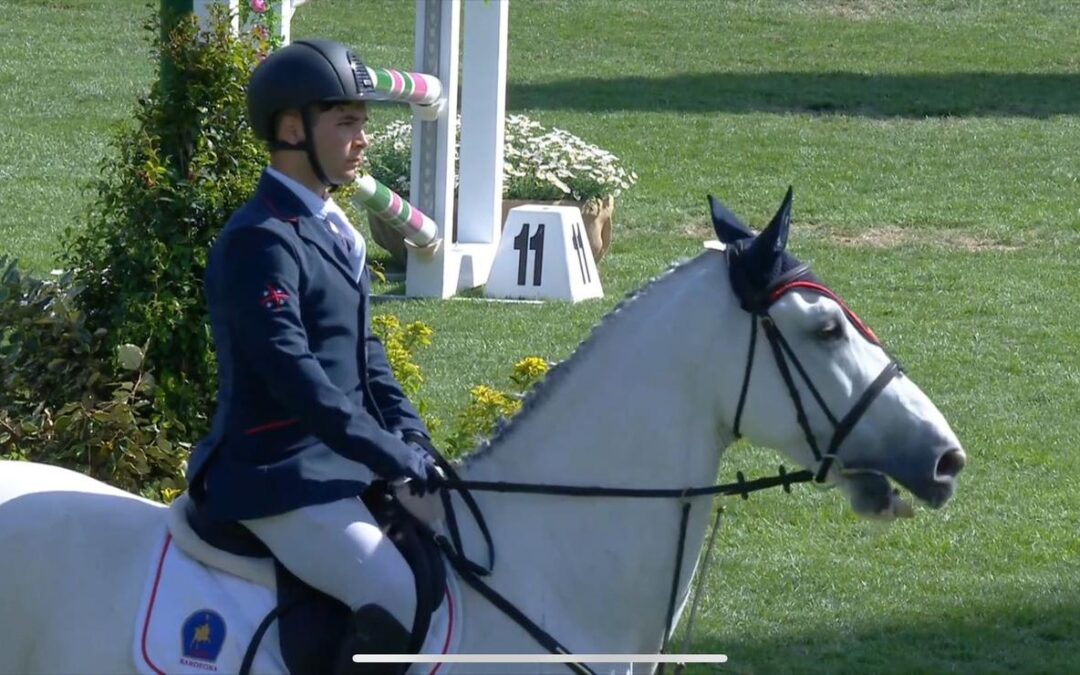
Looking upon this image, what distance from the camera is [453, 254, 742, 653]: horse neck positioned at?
3.41m

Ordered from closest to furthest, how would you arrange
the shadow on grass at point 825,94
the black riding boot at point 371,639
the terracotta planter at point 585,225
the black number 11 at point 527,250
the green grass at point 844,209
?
the black riding boot at point 371,639, the green grass at point 844,209, the black number 11 at point 527,250, the terracotta planter at point 585,225, the shadow on grass at point 825,94

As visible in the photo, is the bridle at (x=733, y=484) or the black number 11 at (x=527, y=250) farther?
the black number 11 at (x=527, y=250)

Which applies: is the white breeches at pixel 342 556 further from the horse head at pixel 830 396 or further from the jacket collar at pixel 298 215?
the horse head at pixel 830 396

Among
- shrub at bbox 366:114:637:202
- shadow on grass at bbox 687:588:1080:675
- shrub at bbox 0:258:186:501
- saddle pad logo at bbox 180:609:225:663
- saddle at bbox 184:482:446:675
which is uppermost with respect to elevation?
saddle at bbox 184:482:446:675

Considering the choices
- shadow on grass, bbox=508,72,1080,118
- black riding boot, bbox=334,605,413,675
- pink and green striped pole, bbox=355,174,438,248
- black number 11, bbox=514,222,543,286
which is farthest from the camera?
A: shadow on grass, bbox=508,72,1080,118

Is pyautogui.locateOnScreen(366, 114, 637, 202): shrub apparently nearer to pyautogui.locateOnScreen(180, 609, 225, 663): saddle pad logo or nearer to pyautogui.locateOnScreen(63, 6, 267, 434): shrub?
pyautogui.locateOnScreen(63, 6, 267, 434): shrub

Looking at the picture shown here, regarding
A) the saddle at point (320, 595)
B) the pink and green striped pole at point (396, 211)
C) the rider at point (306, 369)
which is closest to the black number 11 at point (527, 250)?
the pink and green striped pole at point (396, 211)

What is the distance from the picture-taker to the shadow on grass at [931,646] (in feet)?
20.0

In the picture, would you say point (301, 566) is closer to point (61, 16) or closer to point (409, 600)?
point (409, 600)

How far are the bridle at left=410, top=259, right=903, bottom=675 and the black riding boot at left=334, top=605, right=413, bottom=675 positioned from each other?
0.73 ft

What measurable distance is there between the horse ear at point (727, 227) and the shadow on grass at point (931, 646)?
285cm

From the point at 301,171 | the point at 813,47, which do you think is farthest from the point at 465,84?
the point at 813,47

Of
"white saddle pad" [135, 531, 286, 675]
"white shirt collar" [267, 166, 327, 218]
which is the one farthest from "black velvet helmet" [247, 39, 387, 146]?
"white saddle pad" [135, 531, 286, 675]

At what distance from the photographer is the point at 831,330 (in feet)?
11.0
